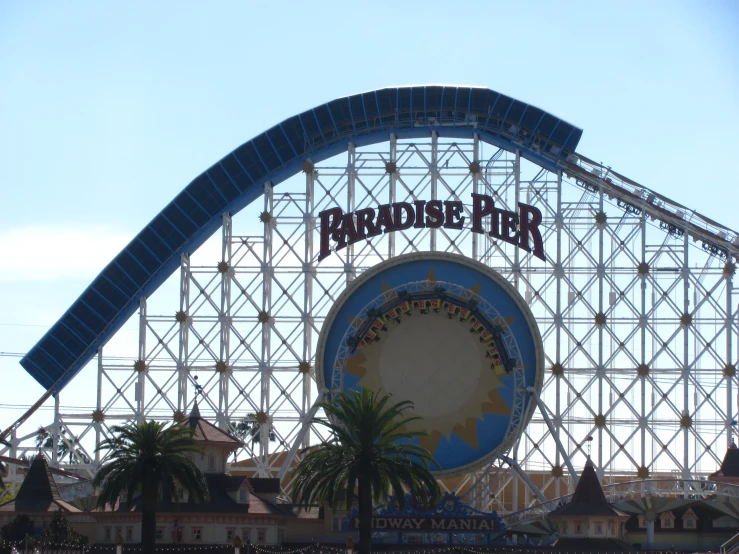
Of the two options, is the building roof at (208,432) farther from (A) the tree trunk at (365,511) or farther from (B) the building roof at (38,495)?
(A) the tree trunk at (365,511)

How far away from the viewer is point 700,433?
289 feet

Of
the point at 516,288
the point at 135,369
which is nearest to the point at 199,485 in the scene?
the point at 135,369

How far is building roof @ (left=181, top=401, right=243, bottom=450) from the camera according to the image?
78.9 meters

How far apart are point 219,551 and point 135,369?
18.3m

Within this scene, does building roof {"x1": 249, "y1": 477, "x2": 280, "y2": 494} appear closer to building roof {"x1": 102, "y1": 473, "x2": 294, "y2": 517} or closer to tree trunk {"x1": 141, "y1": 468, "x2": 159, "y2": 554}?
building roof {"x1": 102, "y1": 473, "x2": 294, "y2": 517}

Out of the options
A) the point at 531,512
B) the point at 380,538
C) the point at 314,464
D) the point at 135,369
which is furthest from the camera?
the point at 135,369

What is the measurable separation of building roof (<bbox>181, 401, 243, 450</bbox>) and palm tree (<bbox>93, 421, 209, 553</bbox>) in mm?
5652

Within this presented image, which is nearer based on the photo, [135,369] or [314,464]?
[314,464]

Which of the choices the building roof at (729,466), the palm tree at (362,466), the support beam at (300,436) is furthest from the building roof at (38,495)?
the building roof at (729,466)

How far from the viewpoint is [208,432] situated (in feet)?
262

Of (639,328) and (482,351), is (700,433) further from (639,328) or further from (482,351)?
(482,351)

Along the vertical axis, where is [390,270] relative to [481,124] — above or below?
below

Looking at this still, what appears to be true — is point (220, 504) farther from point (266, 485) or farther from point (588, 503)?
point (588, 503)

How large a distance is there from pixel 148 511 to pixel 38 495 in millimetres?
9815
